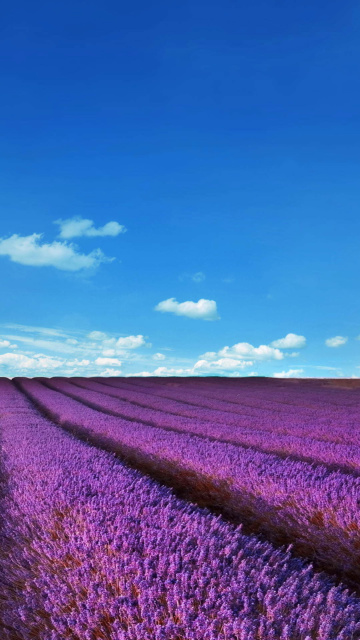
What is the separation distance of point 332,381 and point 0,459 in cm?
2700


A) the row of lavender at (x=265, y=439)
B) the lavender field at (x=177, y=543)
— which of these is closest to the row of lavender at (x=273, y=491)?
the lavender field at (x=177, y=543)

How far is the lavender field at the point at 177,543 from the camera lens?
1.82m

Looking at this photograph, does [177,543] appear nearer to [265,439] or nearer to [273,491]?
[273,491]

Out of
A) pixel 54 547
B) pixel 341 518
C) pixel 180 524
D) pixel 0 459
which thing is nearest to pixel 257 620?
pixel 180 524

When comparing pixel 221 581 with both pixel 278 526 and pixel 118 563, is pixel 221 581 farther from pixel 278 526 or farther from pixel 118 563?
pixel 278 526

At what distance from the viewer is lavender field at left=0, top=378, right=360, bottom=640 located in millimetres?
1818

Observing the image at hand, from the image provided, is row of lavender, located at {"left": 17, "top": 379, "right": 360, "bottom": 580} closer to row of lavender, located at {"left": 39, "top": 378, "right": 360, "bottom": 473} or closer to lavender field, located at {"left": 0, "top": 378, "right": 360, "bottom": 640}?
lavender field, located at {"left": 0, "top": 378, "right": 360, "bottom": 640}

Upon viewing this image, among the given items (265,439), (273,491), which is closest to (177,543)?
(273,491)

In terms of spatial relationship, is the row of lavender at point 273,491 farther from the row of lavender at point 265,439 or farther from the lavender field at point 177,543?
the row of lavender at point 265,439

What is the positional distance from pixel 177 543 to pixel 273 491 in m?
2.13

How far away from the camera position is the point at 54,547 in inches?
106

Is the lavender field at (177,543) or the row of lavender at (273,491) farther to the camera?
the row of lavender at (273,491)

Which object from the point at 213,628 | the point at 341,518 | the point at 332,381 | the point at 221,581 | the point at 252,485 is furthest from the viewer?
the point at 332,381

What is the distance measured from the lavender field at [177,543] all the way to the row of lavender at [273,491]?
0.01 metres
